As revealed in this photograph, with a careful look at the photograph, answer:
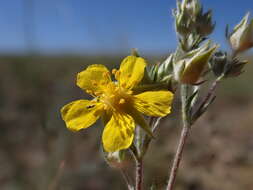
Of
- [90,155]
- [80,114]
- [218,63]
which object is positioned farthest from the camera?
[90,155]

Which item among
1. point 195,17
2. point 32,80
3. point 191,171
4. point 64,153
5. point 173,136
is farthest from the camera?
point 32,80

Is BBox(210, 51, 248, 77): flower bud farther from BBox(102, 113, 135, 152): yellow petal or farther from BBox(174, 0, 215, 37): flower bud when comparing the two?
BBox(102, 113, 135, 152): yellow petal

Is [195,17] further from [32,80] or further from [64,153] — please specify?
[32,80]

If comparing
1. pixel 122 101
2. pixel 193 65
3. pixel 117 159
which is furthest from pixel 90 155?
pixel 193 65

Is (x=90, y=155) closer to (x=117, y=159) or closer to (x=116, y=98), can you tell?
(x=117, y=159)

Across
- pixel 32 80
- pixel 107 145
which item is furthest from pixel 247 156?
pixel 32 80

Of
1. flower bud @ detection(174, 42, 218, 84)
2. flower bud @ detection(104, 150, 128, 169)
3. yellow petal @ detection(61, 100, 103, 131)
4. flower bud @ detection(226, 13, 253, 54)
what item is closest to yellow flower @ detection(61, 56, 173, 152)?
yellow petal @ detection(61, 100, 103, 131)

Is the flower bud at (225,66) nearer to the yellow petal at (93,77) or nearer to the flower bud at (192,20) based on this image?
the flower bud at (192,20)
